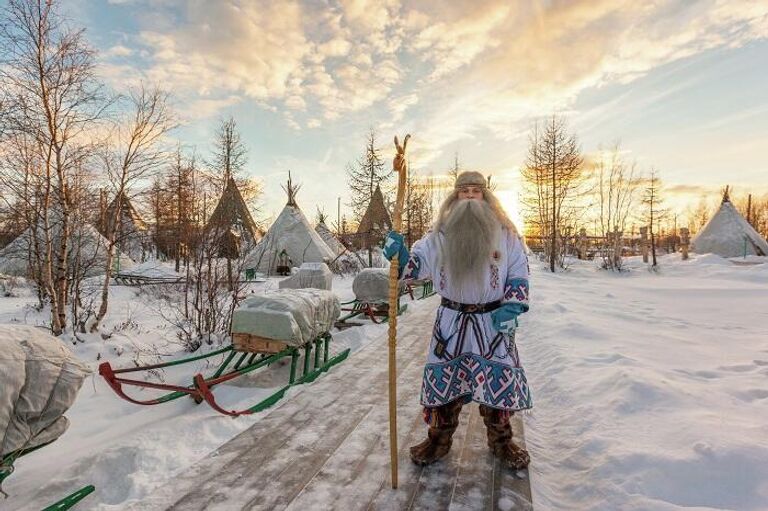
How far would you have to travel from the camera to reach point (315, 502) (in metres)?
2.36

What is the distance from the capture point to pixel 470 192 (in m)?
2.97

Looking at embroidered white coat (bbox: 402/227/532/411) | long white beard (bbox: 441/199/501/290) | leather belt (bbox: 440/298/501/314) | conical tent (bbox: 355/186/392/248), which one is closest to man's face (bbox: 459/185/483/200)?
long white beard (bbox: 441/199/501/290)

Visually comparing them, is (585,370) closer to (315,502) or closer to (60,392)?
(315,502)

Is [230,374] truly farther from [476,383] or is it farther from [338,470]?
[476,383]

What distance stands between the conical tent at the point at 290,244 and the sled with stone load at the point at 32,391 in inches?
635

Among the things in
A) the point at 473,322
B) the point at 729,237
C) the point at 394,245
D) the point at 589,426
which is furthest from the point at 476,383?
the point at 729,237

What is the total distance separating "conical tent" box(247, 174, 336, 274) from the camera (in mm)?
18797

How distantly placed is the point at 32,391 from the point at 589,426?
359 centimetres

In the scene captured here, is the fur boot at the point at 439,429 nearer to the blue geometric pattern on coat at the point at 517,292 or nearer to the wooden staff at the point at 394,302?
the wooden staff at the point at 394,302

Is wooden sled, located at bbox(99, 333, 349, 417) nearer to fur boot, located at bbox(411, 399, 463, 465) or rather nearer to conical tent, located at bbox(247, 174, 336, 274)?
fur boot, located at bbox(411, 399, 463, 465)

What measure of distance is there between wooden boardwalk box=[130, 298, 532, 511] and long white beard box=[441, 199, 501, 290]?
47.0 inches

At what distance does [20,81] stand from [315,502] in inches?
299

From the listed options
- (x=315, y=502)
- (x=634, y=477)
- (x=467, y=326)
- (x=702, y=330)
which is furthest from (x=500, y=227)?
(x=702, y=330)

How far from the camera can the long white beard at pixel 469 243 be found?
8.84 feet
